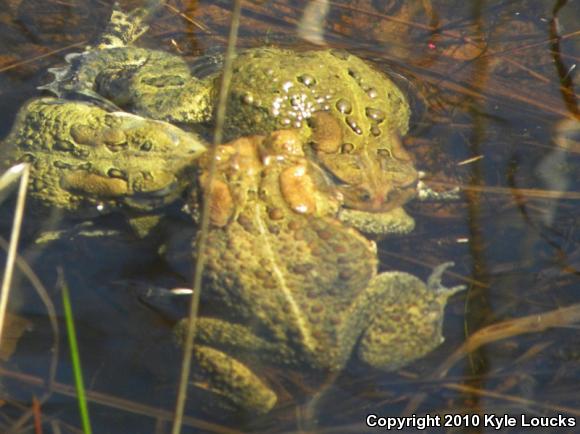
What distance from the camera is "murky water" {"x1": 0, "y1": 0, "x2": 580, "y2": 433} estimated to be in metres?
3.49

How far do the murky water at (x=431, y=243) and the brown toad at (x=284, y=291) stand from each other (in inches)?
5.2

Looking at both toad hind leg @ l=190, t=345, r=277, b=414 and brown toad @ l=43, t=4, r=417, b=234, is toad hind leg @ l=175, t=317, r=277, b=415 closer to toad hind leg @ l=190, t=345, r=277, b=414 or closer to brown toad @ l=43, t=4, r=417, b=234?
toad hind leg @ l=190, t=345, r=277, b=414

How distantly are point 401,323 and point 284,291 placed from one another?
1.73ft

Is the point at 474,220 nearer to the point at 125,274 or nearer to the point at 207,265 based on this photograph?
the point at 207,265

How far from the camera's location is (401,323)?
11.6ft

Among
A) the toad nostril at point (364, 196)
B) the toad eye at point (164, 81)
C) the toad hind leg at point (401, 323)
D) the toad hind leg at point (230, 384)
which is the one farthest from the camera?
the toad eye at point (164, 81)

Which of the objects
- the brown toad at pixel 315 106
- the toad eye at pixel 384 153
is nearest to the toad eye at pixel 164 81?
the brown toad at pixel 315 106

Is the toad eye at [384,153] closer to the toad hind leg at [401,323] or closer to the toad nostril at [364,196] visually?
the toad nostril at [364,196]

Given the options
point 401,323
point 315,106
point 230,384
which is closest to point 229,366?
point 230,384

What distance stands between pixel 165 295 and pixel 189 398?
1.86 ft

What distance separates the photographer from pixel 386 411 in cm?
349

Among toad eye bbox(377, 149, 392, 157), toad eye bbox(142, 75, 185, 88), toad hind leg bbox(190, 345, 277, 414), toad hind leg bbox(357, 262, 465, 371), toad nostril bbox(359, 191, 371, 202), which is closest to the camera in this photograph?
toad hind leg bbox(190, 345, 277, 414)

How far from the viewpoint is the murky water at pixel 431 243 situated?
349 cm

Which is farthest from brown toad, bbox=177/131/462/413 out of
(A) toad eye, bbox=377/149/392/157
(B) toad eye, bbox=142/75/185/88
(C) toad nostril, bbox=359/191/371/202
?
(B) toad eye, bbox=142/75/185/88
